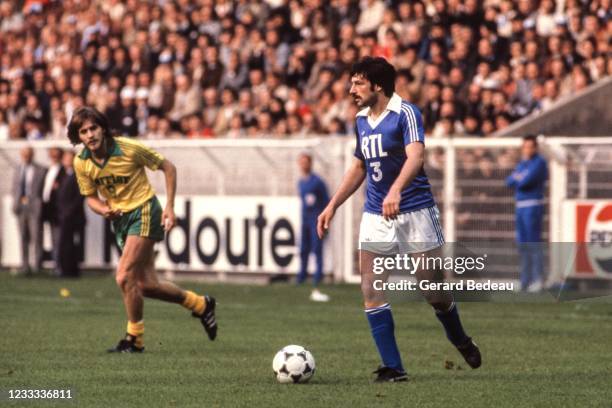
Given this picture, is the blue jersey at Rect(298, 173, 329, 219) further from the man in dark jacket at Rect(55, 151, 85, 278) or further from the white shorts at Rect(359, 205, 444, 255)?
the white shorts at Rect(359, 205, 444, 255)

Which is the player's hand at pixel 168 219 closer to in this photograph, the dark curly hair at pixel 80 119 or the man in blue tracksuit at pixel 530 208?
the dark curly hair at pixel 80 119

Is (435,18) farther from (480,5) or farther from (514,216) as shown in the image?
(514,216)

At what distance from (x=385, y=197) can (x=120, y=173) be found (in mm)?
3333

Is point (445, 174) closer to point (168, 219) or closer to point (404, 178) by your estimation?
point (168, 219)

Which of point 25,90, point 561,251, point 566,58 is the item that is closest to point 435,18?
point 566,58

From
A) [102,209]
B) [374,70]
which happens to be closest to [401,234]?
[374,70]

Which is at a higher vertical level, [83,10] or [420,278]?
[83,10]

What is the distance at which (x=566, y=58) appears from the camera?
66.5ft

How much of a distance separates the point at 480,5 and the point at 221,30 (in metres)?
6.04

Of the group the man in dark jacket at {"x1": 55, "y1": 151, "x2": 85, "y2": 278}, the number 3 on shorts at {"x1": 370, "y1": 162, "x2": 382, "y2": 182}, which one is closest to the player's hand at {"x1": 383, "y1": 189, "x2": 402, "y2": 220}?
the number 3 on shorts at {"x1": 370, "y1": 162, "x2": 382, "y2": 182}

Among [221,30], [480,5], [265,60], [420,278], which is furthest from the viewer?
[221,30]

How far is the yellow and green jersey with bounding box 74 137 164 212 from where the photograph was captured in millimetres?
12195

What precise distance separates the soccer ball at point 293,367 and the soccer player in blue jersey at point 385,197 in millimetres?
515

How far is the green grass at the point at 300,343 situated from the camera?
916 cm
